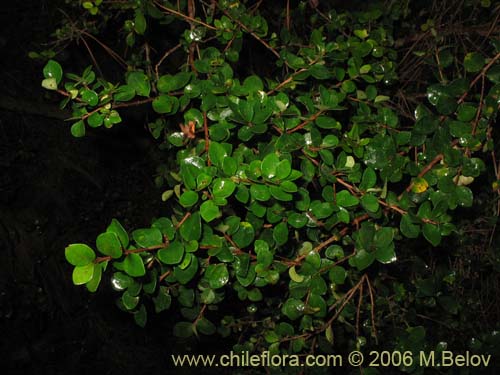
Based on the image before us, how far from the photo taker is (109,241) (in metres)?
0.64

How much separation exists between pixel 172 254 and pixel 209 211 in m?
0.10

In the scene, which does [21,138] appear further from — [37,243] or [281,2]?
[281,2]

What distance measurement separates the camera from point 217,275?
83 centimetres

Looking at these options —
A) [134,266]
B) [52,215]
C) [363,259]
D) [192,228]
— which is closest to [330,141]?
[363,259]

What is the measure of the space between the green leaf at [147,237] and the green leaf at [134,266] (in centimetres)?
4

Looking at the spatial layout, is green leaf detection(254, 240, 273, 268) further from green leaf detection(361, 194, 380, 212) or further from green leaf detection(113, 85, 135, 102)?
green leaf detection(113, 85, 135, 102)

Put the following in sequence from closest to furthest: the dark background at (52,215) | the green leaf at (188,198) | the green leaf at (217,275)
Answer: the green leaf at (188,198), the green leaf at (217,275), the dark background at (52,215)

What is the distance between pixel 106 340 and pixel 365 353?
5.90ft

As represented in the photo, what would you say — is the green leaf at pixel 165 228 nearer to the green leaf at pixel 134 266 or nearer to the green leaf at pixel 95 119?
the green leaf at pixel 134 266

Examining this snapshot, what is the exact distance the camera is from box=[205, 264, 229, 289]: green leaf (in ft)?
2.69

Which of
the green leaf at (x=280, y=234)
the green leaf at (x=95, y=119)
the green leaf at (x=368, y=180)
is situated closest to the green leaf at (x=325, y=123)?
the green leaf at (x=368, y=180)

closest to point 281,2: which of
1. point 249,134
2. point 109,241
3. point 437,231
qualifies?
point 249,134

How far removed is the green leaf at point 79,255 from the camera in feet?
2.03

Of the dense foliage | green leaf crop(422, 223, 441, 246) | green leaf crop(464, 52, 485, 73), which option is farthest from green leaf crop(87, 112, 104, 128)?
green leaf crop(464, 52, 485, 73)
